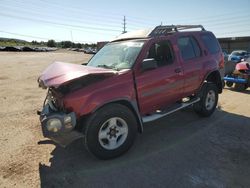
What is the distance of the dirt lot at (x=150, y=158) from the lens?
3.55 m

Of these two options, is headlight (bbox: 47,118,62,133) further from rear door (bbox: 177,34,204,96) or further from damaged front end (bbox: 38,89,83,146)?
rear door (bbox: 177,34,204,96)

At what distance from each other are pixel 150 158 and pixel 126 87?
1249mm

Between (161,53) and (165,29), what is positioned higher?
(165,29)

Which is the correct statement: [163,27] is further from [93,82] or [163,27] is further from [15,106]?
[15,106]

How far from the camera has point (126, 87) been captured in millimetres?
4156

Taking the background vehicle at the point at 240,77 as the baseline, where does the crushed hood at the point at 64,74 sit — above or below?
above

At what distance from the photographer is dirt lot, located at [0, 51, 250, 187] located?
11.6 feet

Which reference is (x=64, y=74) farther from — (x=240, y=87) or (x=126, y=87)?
(x=240, y=87)

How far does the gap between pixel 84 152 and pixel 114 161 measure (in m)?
0.64

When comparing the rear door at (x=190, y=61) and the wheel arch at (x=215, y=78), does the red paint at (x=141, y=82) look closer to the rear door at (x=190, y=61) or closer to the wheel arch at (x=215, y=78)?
the rear door at (x=190, y=61)

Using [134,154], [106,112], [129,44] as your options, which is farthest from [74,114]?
[129,44]

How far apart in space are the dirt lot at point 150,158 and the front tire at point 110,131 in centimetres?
20

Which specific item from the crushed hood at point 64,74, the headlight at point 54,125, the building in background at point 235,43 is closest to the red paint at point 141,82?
the crushed hood at point 64,74

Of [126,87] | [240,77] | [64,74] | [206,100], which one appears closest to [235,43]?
[240,77]
